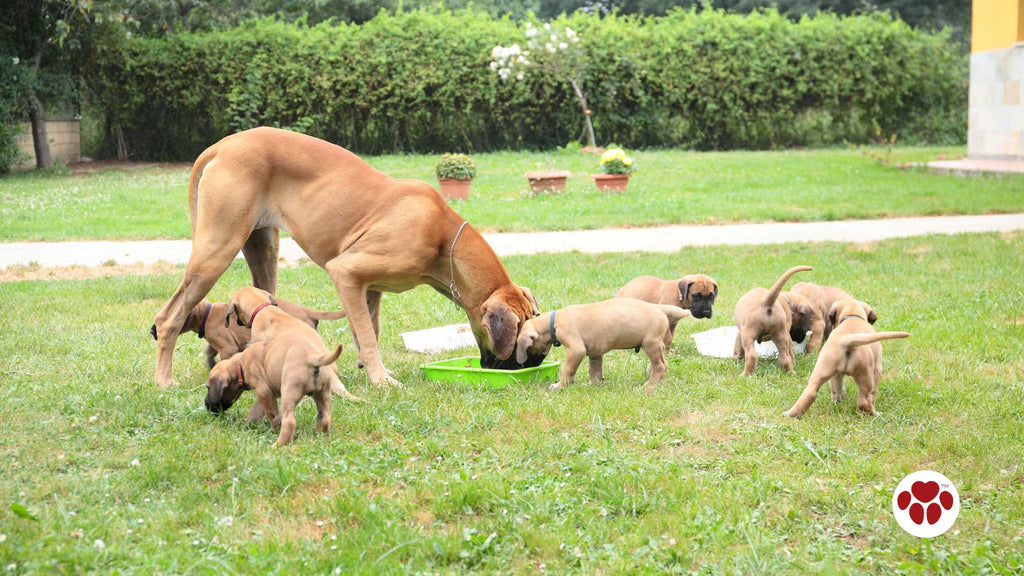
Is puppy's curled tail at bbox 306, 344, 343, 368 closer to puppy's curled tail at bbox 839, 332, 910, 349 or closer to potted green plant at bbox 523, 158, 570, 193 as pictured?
puppy's curled tail at bbox 839, 332, 910, 349

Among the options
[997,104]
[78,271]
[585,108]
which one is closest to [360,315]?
[78,271]

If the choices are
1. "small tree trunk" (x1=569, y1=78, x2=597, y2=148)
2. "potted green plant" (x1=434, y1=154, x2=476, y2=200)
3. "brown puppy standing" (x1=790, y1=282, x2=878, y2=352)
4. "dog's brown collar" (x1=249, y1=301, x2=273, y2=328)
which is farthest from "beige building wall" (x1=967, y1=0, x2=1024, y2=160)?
"dog's brown collar" (x1=249, y1=301, x2=273, y2=328)

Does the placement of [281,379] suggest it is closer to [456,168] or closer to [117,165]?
[456,168]

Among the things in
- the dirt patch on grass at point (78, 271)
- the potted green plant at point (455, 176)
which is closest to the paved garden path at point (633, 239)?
the dirt patch on grass at point (78, 271)

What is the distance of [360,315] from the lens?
6355 millimetres

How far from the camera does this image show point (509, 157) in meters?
25.5

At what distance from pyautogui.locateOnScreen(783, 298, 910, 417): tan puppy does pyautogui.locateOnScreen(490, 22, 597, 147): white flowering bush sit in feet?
68.9

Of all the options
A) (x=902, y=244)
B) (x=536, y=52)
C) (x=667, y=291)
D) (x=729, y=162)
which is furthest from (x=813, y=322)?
(x=536, y=52)

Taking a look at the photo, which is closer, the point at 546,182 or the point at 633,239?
the point at 633,239

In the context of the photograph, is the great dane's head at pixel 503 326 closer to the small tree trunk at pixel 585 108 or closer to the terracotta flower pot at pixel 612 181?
the terracotta flower pot at pixel 612 181

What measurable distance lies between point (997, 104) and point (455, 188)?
12438mm

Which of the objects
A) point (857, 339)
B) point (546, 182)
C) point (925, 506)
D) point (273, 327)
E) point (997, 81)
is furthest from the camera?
point (997, 81)

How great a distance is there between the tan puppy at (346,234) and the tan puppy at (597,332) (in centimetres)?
16

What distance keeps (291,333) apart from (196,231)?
1.55 meters
